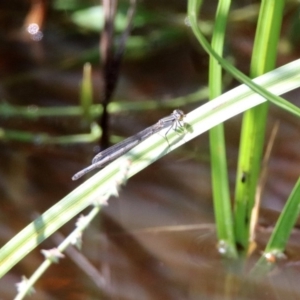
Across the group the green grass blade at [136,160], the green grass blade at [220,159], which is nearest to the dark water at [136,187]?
the green grass blade at [220,159]

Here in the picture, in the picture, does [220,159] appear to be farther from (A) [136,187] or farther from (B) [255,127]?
(A) [136,187]

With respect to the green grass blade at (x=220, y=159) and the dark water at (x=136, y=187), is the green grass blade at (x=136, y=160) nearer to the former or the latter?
the green grass blade at (x=220, y=159)

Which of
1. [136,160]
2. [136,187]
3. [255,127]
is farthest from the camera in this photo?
[136,187]

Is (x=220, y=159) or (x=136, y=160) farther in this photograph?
(x=220, y=159)

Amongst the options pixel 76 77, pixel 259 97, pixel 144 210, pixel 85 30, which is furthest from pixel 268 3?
pixel 85 30

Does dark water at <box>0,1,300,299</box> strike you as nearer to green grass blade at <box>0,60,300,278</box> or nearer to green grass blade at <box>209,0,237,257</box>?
green grass blade at <box>209,0,237,257</box>

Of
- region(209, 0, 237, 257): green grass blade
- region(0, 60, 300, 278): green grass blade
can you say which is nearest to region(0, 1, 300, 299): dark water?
region(209, 0, 237, 257): green grass blade

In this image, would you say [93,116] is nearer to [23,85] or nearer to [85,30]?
[23,85]

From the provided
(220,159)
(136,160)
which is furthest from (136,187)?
(136,160)
